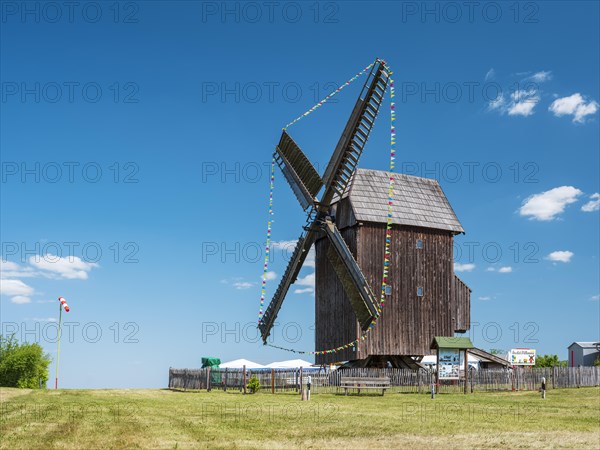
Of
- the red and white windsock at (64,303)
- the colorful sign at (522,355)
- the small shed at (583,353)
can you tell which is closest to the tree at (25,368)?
the red and white windsock at (64,303)

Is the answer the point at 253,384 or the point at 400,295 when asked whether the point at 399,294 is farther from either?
the point at 253,384

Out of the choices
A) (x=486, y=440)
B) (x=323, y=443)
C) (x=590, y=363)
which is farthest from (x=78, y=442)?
(x=590, y=363)

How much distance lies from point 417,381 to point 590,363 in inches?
1821

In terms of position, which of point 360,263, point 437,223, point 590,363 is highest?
point 437,223

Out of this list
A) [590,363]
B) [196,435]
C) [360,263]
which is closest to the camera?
[196,435]

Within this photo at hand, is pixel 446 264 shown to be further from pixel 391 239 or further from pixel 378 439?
pixel 378 439

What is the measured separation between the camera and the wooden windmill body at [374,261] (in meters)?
37.3

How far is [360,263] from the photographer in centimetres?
3844

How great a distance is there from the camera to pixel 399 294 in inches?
1550

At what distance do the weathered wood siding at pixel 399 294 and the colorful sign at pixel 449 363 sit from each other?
135 inches

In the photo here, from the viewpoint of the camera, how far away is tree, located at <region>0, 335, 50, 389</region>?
174ft

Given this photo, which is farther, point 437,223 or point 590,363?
point 590,363

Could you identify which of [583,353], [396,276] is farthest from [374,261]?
[583,353]

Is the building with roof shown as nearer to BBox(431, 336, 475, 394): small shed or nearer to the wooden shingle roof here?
the wooden shingle roof
